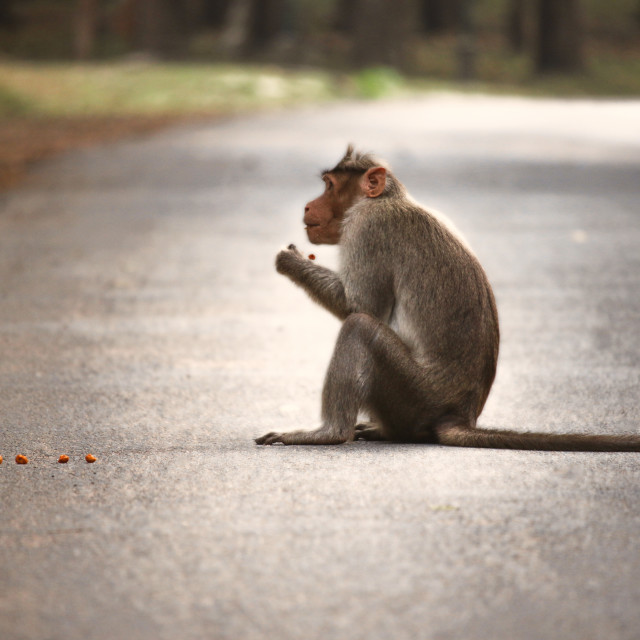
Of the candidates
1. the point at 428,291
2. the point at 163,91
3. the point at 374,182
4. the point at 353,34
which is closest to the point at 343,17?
the point at 353,34

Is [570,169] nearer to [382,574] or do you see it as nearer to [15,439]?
[15,439]

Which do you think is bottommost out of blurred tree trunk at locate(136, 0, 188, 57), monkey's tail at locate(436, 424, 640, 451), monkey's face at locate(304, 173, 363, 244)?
monkey's tail at locate(436, 424, 640, 451)

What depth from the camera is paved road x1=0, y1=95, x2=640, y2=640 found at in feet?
11.1

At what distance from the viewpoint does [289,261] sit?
5.53 metres

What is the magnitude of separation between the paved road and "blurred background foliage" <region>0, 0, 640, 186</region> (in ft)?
23.8

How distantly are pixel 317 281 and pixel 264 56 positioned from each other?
38916 millimetres

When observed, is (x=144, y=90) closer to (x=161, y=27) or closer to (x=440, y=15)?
(x=161, y=27)

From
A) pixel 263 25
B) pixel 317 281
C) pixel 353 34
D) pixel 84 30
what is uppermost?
pixel 263 25

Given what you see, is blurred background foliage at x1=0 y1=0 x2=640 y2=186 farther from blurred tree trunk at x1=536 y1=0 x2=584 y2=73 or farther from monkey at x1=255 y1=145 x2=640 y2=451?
monkey at x1=255 y1=145 x2=640 y2=451

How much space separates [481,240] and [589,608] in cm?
874

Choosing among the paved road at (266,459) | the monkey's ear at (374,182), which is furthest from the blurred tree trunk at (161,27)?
the monkey's ear at (374,182)

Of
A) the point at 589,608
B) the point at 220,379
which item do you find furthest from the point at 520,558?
the point at 220,379

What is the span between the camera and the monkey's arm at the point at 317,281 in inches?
209

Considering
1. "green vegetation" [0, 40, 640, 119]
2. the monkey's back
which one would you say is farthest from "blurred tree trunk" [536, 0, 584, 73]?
the monkey's back
